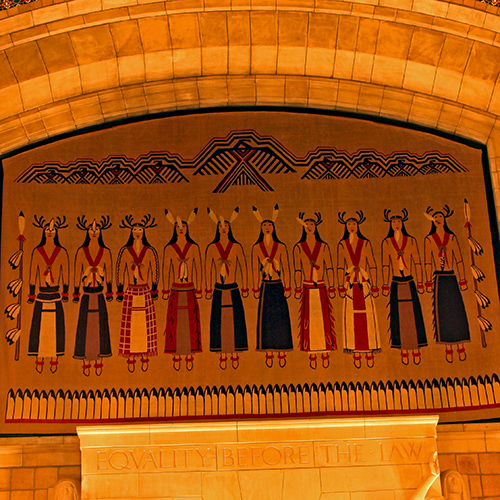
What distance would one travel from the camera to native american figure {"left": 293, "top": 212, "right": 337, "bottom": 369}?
7.91 m

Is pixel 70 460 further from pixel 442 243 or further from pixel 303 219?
pixel 442 243

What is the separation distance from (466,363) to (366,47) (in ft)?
11.1

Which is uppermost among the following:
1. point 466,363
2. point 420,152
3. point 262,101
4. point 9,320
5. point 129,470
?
point 262,101

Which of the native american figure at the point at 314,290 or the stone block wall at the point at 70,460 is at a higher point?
the native american figure at the point at 314,290

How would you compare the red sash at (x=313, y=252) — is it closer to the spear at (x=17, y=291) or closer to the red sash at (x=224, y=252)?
the red sash at (x=224, y=252)

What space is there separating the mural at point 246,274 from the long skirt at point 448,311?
0.01 metres

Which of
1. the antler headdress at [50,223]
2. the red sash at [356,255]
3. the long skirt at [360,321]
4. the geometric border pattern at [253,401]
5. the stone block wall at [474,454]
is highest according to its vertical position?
the antler headdress at [50,223]

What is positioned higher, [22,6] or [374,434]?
[22,6]

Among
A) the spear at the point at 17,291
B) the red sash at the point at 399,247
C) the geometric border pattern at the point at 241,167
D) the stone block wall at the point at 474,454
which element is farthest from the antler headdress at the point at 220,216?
the stone block wall at the point at 474,454

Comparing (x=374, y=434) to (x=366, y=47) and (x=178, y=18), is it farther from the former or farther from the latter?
(x=178, y=18)

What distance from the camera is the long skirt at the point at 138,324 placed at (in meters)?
7.90

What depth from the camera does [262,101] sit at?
893cm

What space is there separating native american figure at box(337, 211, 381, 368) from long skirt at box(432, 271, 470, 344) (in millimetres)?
598

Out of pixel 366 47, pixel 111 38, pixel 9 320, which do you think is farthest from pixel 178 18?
pixel 9 320
